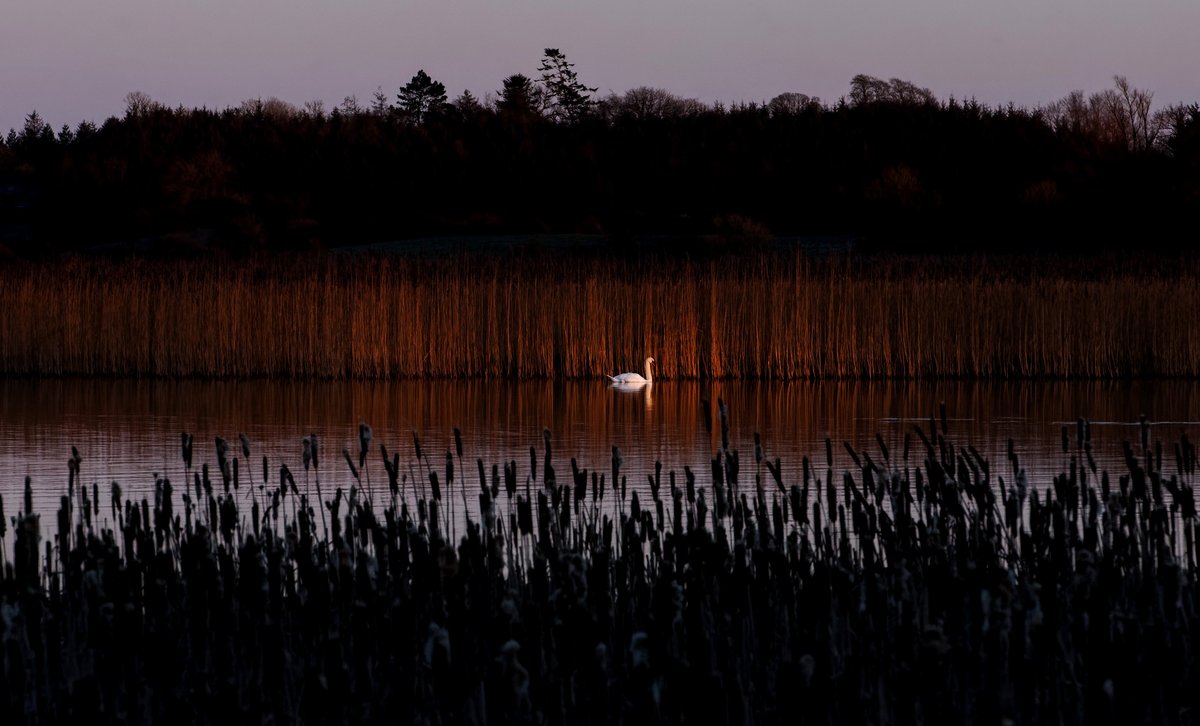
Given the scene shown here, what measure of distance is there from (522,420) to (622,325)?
575cm

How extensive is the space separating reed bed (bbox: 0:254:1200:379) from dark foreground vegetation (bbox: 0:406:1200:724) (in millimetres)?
12521

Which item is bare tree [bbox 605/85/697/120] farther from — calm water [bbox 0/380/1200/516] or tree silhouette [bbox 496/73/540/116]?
calm water [bbox 0/380/1200/516]

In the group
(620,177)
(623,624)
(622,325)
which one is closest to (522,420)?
(622,325)

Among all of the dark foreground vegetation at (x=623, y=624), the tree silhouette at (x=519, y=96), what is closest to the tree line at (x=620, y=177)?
the tree silhouette at (x=519, y=96)

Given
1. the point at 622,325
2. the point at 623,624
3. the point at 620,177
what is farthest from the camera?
the point at 620,177

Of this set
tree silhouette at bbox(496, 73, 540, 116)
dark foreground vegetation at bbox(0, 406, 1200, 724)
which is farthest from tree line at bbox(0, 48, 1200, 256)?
dark foreground vegetation at bbox(0, 406, 1200, 724)

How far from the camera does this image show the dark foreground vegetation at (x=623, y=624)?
4.07 m

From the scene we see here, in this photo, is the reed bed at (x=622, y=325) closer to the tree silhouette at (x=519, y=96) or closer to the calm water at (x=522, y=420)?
the calm water at (x=522, y=420)

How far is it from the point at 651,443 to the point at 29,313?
1015 centimetres

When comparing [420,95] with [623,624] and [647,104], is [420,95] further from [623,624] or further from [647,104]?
[623,624]

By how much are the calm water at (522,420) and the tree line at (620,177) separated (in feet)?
49.9

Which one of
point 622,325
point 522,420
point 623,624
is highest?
point 622,325

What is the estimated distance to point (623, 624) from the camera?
5348 mm

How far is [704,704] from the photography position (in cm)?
367
